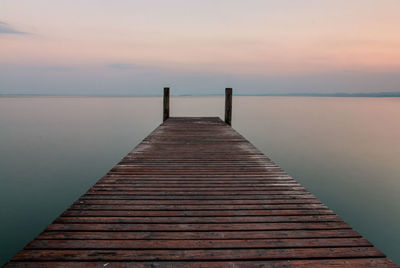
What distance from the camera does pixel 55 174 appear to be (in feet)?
33.3

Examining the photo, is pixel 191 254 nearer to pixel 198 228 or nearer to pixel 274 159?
pixel 198 228

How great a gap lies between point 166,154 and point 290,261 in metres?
3.97

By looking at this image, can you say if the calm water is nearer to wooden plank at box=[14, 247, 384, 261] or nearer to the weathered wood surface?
the weathered wood surface

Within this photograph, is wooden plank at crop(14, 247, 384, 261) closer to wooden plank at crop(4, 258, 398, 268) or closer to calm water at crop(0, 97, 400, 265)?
wooden plank at crop(4, 258, 398, 268)

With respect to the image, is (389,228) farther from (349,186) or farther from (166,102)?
(166,102)

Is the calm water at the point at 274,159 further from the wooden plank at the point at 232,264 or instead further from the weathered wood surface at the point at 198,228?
the wooden plank at the point at 232,264

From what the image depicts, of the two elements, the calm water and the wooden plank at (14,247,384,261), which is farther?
the calm water

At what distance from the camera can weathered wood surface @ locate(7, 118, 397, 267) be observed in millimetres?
2068

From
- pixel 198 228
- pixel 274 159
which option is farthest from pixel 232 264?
pixel 274 159

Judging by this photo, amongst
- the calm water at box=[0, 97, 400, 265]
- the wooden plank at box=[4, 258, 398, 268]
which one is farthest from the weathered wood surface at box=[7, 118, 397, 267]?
the calm water at box=[0, 97, 400, 265]

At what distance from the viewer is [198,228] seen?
8.25ft

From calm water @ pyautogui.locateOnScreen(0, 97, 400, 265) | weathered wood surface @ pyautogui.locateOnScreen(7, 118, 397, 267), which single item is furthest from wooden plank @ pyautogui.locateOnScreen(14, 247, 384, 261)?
calm water @ pyautogui.locateOnScreen(0, 97, 400, 265)

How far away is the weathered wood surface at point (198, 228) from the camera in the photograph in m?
2.07

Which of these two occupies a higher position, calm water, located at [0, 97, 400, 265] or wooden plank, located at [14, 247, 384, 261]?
wooden plank, located at [14, 247, 384, 261]
